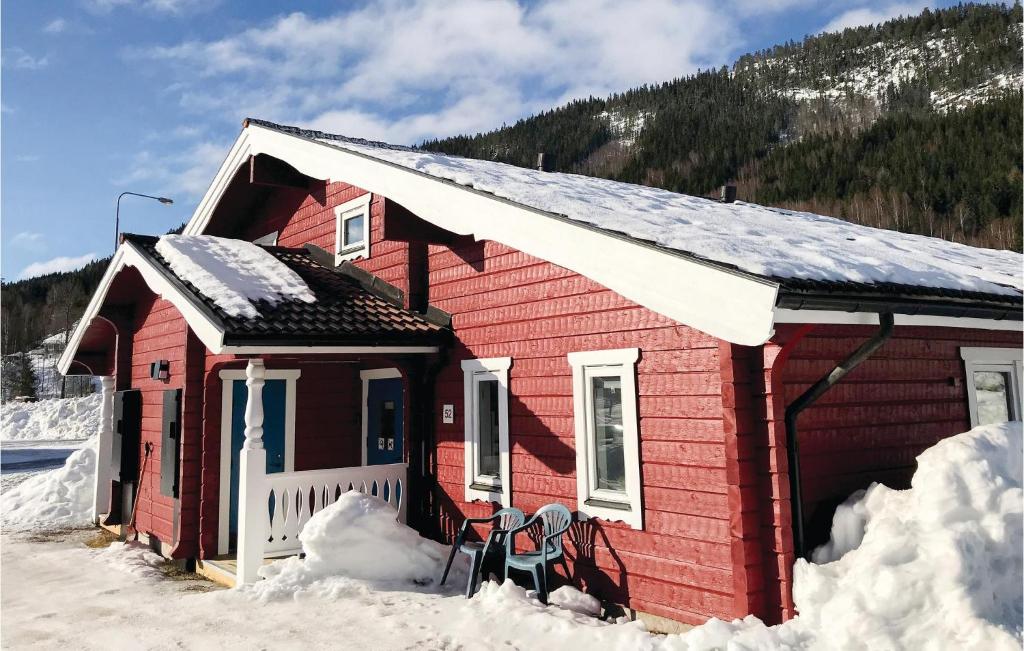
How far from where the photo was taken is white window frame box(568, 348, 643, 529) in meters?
5.76

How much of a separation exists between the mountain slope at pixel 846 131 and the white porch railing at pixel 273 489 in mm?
6735

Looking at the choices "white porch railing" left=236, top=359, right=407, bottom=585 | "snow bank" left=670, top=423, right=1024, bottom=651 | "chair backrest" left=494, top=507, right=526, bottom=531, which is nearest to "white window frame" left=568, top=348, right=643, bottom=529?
"chair backrest" left=494, top=507, right=526, bottom=531

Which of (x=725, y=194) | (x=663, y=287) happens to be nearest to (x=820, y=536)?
(x=663, y=287)

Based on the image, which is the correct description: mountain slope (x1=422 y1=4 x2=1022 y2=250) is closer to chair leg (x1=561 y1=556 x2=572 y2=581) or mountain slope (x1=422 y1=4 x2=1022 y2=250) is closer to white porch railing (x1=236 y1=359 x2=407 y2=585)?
white porch railing (x1=236 y1=359 x2=407 y2=585)

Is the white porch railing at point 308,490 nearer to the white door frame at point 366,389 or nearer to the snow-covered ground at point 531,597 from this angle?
the snow-covered ground at point 531,597

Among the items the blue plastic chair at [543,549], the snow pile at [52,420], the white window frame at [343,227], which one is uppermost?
the white window frame at [343,227]

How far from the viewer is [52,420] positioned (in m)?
34.6

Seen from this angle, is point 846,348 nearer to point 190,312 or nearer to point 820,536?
point 820,536

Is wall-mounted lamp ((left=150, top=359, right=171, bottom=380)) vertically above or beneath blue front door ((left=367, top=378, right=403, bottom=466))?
above

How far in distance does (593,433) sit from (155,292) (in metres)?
6.35

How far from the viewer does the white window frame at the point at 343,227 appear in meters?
9.45

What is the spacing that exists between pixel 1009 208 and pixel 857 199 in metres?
10.4

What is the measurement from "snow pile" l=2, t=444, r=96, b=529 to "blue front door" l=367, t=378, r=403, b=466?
6049mm

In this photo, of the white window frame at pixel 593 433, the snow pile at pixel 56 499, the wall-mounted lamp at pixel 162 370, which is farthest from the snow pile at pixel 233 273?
the snow pile at pixel 56 499
